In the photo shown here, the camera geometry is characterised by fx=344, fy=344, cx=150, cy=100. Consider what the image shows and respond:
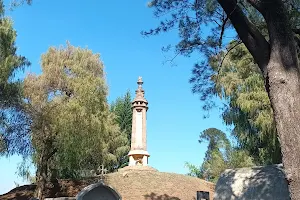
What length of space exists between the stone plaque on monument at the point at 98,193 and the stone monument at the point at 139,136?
34.0ft

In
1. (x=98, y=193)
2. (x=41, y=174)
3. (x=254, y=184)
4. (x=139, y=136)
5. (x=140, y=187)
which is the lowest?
(x=98, y=193)

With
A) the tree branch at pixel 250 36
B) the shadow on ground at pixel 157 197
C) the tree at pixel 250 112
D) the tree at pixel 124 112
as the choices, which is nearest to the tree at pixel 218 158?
the tree at pixel 250 112

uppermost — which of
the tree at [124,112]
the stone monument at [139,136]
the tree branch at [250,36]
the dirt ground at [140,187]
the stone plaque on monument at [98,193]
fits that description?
the tree at [124,112]

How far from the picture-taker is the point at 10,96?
15.2m

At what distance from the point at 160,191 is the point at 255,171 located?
8.38 m

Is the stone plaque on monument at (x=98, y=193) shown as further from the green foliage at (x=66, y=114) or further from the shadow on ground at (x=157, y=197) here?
the shadow on ground at (x=157, y=197)

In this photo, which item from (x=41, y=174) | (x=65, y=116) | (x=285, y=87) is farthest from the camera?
(x=41, y=174)

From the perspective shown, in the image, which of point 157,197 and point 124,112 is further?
point 124,112

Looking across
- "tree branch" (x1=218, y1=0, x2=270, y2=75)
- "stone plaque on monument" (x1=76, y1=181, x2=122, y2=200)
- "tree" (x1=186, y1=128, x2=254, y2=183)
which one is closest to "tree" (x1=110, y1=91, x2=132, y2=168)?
"tree" (x1=186, y1=128, x2=254, y2=183)

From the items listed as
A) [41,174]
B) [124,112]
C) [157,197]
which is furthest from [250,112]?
[124,112]

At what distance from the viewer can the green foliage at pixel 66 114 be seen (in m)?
17.8

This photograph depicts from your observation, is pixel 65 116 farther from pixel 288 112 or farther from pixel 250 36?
pixel 288 112

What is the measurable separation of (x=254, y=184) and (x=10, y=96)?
10.8m

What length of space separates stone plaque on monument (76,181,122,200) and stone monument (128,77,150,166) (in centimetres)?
1035
